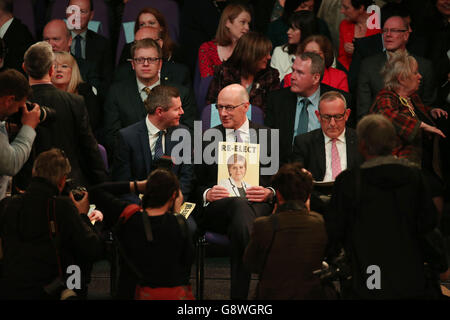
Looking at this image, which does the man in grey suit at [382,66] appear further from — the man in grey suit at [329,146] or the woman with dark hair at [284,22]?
the woman with dark hair at [284,22]

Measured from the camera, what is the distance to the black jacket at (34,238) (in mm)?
4027

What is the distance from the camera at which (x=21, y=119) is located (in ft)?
14.7

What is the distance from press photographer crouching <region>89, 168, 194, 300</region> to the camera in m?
4.05

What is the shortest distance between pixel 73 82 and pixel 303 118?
2065 mm

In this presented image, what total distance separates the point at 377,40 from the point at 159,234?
406 centimetres

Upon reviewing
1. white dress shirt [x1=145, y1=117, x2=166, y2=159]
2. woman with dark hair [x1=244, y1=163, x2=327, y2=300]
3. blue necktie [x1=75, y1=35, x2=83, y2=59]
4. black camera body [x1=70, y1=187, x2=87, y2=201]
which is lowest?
woman with dark hair [x1=244, y1=163, x2=327, y2=300]

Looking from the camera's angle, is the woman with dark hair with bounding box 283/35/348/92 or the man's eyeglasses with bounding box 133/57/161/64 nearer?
the man's eyeglasses with bounding box 133/57/161/64

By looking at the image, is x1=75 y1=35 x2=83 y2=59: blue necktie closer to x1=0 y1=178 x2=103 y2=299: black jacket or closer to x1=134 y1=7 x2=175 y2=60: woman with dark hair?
x1=134 y1=7 x2=175 y2=60: woman with dark hair

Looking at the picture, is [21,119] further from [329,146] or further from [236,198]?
[329,146]

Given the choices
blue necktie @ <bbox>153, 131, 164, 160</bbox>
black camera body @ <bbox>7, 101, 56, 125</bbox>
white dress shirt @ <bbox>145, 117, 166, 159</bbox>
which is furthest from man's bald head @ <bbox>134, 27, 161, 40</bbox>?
black camera body @ <bbox>7, 101, 56, 125</bbox>

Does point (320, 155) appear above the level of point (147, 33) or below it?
below

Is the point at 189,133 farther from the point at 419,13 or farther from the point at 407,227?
the point at 419,13

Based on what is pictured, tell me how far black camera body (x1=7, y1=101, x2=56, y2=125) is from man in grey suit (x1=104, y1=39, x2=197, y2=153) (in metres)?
1.85

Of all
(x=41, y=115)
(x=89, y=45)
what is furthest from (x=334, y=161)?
(x=89, y=45)
